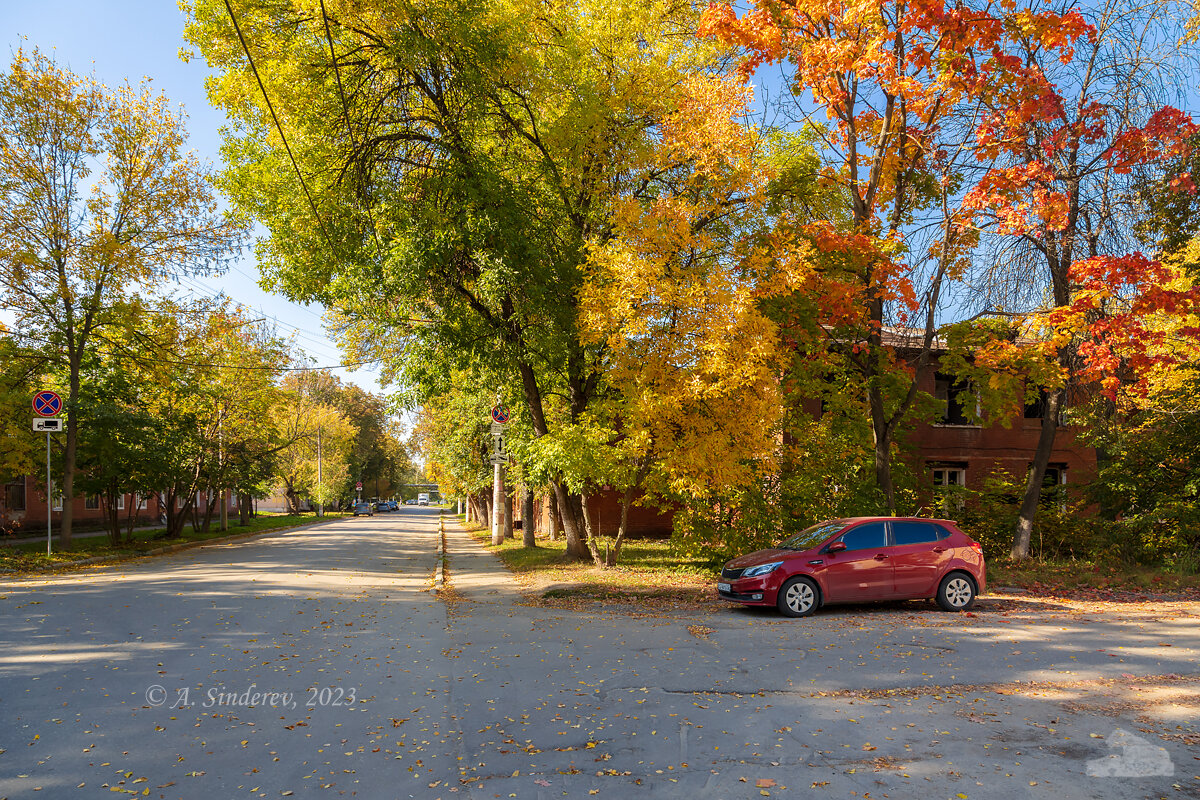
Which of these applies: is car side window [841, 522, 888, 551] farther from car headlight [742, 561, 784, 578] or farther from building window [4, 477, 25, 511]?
building window [4, 477, 25, 511]

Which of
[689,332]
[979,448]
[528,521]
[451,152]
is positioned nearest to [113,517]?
[528,521]

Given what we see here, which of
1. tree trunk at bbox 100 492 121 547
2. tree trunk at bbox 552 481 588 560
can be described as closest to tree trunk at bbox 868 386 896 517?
tree trunk at bbox 552 481 588 560

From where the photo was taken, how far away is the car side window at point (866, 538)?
11.6 m

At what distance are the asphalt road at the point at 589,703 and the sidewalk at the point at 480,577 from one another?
2.12m

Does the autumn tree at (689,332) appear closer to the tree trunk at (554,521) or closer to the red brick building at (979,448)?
the tree trunk at (554,521)

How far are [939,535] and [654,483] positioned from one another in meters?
5.56

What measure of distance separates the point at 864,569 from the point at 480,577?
9.30m

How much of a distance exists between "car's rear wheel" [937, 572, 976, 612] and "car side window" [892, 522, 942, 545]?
2.39 feet

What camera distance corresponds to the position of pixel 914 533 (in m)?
11.8

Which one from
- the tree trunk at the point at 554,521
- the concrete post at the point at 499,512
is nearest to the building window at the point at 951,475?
the tree trunk at the point at 554,521

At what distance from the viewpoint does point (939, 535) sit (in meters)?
11.9

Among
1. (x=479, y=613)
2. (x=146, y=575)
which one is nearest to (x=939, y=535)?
(x=479, y=613)

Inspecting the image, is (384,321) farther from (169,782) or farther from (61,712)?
(169,782)

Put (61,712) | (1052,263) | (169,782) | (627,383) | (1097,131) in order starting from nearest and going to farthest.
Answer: (169,782) → (61,712) → (627,383) → (1097,131) → (1052,263)
